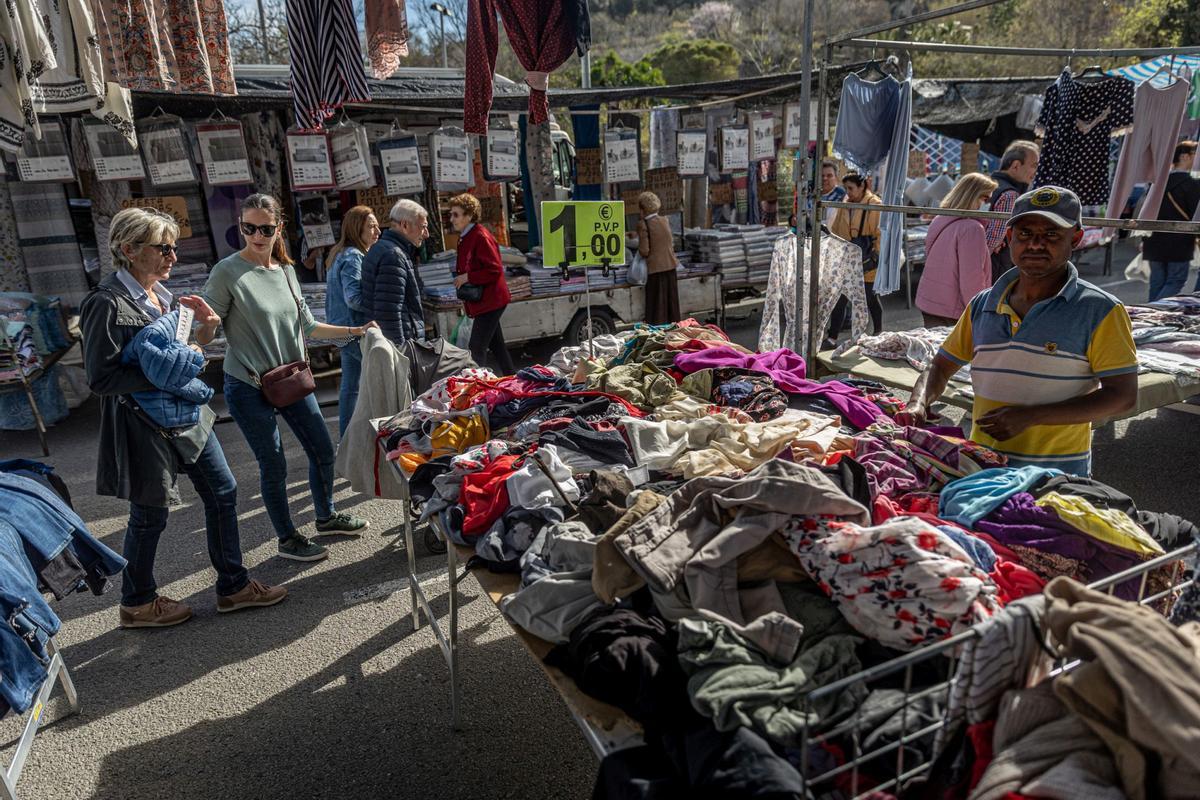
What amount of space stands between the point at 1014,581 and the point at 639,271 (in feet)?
23.3

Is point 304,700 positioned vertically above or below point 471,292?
below

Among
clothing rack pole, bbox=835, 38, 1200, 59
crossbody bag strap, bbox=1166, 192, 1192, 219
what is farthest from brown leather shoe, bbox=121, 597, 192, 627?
crossbody bag strap, bbox=1166, 192, 1192, 219

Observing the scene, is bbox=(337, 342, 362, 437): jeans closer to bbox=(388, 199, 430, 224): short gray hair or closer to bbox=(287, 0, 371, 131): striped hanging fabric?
bbox=(388, 199, 430, 224): short gray hair

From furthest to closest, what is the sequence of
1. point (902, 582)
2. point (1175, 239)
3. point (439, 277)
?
point (439, 277), point (1175, 239), point (902, 582)

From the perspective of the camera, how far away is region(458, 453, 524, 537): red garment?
8.45 ft

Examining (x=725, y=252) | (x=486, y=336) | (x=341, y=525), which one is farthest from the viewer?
(x=725, y=252)

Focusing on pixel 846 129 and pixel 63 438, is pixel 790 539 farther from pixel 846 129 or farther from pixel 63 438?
pixel 63 438

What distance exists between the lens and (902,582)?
65.0 inches

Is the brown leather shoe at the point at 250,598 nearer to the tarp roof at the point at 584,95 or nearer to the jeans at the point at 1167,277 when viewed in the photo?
the tarp roof at the point at 584,95

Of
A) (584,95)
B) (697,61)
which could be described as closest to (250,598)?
(584,95)

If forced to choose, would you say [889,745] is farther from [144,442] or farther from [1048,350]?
[144,442]

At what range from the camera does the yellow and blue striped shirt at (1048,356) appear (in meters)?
2.45

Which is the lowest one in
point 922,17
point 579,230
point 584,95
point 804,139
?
point 579,230

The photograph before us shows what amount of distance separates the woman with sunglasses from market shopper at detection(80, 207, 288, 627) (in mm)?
349
